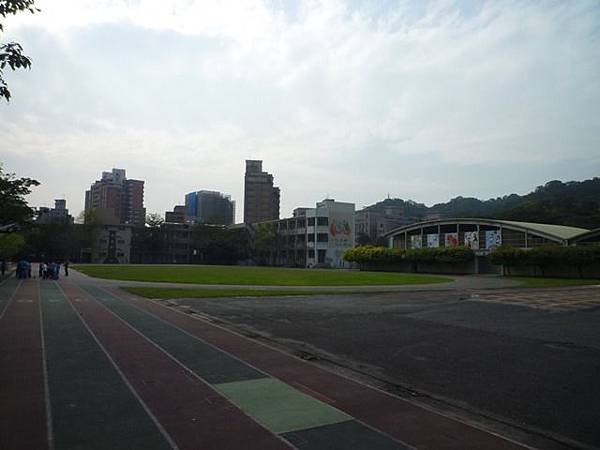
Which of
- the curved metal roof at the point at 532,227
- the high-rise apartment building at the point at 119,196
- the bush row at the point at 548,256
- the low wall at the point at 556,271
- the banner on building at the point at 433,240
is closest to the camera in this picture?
the bush row at the point at 548,256

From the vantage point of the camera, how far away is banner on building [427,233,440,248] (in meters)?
77.8

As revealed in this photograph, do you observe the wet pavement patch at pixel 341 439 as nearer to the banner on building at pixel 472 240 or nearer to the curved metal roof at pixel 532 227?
the curved metal roof at pixel 532 227

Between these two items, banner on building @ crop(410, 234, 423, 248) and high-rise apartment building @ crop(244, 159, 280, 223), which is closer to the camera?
banner on building @ crop(410, 234, 423, 248)

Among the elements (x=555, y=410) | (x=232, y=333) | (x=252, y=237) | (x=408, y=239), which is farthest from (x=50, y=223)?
(x=555, y=410)

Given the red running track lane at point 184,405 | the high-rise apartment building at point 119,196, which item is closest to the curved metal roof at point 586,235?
the red running track lane at point 184,405

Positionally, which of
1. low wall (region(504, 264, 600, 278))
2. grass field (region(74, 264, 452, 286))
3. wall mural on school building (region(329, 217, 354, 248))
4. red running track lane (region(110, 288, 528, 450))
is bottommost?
red running track lane (region(110, 288, 528, 450))

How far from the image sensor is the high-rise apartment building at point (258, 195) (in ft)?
511

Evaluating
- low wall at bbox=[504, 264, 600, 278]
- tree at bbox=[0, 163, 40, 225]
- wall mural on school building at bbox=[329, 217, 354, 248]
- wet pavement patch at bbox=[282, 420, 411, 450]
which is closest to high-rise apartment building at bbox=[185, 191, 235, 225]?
wall mural on school building at bbox=[329, 217, 354, 248]

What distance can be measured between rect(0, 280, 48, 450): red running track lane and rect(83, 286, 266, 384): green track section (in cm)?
232

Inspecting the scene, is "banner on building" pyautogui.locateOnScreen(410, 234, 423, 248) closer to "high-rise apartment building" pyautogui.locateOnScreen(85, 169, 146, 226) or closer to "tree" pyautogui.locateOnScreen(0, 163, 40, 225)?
"tree" pyautogui.locateOnScreen(0, 163, 40, 225)

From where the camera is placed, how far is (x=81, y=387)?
7164mm

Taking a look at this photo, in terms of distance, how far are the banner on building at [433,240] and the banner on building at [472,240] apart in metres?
5.76

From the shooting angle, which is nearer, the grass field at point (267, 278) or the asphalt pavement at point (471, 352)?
the asphalt pavement at point (471, 352)

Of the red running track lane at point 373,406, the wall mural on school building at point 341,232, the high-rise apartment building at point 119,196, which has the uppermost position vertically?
the high-rise apartment building at point 119,196
